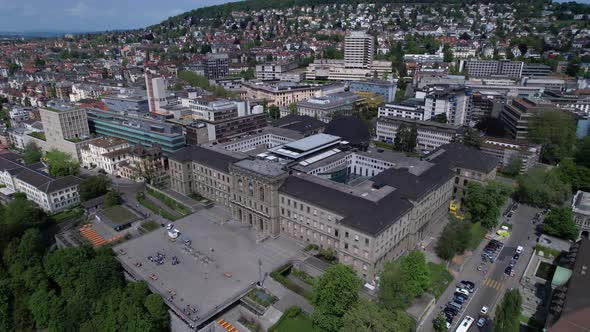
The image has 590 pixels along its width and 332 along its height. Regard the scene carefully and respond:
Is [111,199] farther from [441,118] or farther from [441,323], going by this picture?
[441,118]

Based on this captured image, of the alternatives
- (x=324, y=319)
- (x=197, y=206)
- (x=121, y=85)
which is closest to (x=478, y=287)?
(x=324, y=319)

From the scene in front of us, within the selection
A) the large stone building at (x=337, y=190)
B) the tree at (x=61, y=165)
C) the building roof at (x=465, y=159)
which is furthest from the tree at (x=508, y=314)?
the tree at (x=61, y=165)

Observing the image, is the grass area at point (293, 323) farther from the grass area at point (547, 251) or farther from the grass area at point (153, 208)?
the grass area at point (547, 251)

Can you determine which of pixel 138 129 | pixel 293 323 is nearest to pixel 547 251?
pixel 293 323

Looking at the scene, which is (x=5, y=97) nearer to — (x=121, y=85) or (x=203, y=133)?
(x=121, y=85)

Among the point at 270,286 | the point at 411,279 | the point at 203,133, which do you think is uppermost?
the point at 203,133
